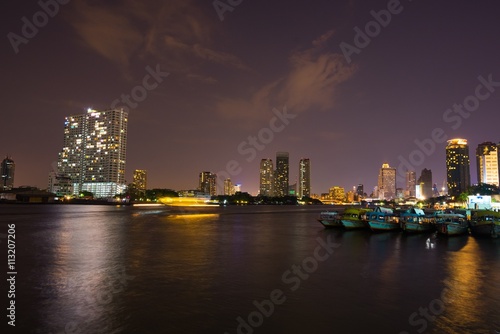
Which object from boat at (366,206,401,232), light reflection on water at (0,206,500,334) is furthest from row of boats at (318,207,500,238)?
light reflection on water at (0,206,500,334)

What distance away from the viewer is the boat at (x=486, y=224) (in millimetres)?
55156

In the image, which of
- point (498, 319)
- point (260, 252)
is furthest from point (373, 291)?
point (260, 252)

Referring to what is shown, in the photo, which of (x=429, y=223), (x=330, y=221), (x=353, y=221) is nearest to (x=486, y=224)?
(x=429, y=223)

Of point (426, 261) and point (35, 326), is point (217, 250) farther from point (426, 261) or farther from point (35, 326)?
point (35, 326)

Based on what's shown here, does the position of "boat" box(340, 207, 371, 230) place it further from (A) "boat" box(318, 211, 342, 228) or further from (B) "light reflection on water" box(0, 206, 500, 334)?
(B) "light reflection on water" box(0, 206, 500, 334)

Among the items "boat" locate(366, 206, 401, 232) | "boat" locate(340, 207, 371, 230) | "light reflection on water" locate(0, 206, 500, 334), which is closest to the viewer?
"light reflection on water" locate(0, 206, 500, 334)

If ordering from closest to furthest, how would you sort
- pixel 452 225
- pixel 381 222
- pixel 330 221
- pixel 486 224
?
pixel 452 225
pixel 486 224
pixel 381 222
pixel 330 221

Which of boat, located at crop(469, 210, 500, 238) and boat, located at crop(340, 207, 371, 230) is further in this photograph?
boat, located at crop(340, 207, 371, 230)

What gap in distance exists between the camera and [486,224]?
55344 millimetres

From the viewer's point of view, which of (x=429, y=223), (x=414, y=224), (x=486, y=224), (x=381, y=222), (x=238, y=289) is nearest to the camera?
(x=238, y=289)

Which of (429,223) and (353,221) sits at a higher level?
(353,221)

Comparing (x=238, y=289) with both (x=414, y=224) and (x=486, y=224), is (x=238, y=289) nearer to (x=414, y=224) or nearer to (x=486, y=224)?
(x=414, y=224)

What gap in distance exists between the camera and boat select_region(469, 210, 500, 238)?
55156 millimetres

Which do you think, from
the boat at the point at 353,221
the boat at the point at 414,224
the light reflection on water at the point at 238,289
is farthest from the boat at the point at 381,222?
the light reflection on water at the point at 238,289
